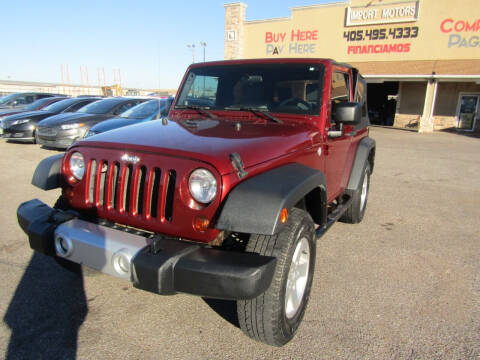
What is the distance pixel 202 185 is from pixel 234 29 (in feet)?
72.8

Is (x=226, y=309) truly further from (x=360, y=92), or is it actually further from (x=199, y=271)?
(x=360, y=92)

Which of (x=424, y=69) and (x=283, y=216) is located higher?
(x=424, y=69)

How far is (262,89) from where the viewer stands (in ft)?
11.2

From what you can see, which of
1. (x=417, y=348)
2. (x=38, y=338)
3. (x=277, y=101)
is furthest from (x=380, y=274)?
(x=38, y=338)

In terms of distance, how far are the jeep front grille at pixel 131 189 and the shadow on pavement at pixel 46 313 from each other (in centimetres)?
89

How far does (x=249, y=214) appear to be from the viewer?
6.26 feet

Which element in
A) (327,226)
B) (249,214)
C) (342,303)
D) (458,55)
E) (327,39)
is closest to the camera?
(249,214)

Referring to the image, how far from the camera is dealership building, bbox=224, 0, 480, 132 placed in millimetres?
17969

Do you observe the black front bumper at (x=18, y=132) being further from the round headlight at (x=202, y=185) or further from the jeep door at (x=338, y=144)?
the round headlight at (x=202, y=185)

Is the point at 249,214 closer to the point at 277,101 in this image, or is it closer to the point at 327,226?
the point at 327,226

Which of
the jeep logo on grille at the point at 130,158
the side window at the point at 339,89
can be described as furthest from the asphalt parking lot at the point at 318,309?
the side window at the point at 339,89

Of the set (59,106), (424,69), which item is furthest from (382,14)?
(59,106)

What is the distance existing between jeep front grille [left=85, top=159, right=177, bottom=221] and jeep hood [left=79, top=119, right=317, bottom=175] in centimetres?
14

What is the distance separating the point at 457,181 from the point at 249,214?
7.29 m
